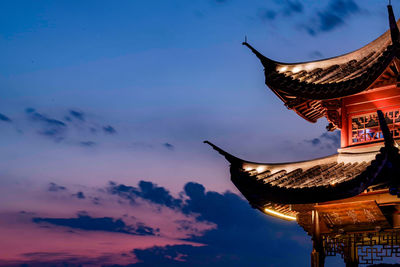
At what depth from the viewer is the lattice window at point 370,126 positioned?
543 inches

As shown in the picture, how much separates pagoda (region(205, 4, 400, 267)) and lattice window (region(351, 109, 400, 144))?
0.09ft

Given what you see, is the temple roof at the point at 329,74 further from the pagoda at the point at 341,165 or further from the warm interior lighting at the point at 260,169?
the warm interior lighting at the point at 260,169

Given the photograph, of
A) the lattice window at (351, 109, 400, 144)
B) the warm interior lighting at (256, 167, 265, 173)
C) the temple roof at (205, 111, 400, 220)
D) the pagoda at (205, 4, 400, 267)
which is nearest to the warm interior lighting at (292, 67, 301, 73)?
the pagoda at (205, 4, 400, 267)

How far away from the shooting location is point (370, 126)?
14141 millimetres

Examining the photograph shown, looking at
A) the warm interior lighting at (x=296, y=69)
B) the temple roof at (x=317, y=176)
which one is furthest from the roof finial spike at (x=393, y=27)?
the warm interior lighting at (x=296, y=69)

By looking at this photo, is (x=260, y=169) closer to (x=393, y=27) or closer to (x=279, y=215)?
(x=279, y=215)

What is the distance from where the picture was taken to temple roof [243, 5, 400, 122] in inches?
504

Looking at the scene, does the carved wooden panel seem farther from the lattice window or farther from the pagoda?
the lattice window

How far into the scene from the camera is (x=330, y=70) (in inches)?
607

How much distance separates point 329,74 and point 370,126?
213cm

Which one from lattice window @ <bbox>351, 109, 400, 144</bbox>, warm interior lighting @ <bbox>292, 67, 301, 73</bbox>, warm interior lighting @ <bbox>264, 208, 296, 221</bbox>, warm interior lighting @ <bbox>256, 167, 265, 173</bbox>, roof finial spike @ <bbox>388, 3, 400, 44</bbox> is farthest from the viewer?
warm interior lighting @ <bbox>292, 67, 301, 73</bbox>

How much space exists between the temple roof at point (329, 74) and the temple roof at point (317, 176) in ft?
6.24

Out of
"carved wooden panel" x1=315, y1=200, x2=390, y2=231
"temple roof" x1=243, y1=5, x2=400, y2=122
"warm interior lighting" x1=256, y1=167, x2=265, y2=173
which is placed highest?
"temple roof" x1=243, y1=5, x2=400, y2=122

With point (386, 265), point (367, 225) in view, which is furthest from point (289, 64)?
point (386, 265)
